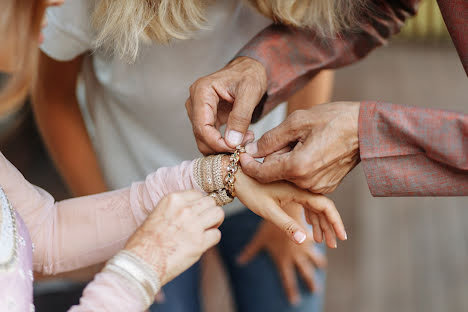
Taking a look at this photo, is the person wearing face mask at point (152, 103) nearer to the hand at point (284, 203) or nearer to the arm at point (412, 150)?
the hand at point (284, 203)

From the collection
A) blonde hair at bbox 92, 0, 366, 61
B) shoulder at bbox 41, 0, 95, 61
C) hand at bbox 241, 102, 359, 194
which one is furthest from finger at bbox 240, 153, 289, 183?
shoulder at bbox 41, 0, 95, 61

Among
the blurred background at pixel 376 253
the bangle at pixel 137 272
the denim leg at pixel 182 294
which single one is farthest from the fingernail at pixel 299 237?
the blurred background at pixel 376 253

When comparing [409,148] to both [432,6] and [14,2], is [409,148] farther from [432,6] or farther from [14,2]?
[432,6]

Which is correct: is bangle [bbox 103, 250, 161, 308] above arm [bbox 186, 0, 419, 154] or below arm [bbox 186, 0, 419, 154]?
below

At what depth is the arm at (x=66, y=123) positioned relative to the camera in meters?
1.25

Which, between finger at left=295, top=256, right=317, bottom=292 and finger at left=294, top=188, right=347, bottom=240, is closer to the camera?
finger at left=294, top=188, right=347, bottom=240

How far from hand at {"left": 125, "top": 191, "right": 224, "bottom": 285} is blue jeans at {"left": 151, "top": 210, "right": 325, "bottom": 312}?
1.76 feet

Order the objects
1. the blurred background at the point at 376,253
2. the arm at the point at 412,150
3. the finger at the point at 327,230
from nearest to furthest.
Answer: the arm at the point at 412,150, the finger at the point at 327,230, the blurred background at the point at 376,253

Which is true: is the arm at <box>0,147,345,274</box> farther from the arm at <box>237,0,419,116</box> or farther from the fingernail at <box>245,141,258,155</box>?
the arm at <box>237,0,419,116</box>

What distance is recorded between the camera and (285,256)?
134 cm

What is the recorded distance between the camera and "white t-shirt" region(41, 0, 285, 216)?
3.49 feet

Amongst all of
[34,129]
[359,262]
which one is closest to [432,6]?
[359,262]

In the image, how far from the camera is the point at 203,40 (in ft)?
3.54

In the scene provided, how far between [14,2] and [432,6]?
3.88 meters
